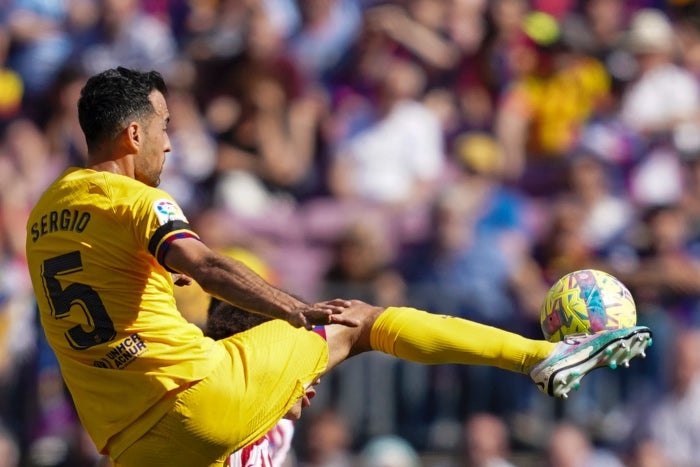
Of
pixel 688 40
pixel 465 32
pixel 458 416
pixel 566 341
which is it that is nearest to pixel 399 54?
pixel 465 32

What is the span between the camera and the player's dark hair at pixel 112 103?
641 cm

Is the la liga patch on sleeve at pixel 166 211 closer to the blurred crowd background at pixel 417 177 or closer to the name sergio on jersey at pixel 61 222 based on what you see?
the name sergio on jersey at pixel 61 222

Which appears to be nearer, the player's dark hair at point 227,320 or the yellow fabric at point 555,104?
the player's dark hair at point 227,320

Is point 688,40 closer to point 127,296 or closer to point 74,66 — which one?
point 74,66

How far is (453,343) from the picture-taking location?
677 cm

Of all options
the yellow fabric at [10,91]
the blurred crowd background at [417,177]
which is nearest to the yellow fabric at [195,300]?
the blurred crowd background at [417,177]

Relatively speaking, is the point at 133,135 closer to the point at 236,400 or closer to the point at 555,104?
the point at 236,400

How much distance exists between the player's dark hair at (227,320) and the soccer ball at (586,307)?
1469mm

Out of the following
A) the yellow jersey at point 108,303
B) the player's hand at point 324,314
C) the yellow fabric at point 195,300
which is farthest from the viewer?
the yellow fabric at point 195,300

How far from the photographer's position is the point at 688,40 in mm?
13734

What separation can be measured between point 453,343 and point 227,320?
127 centimetres

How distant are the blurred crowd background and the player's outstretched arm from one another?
4.49 m

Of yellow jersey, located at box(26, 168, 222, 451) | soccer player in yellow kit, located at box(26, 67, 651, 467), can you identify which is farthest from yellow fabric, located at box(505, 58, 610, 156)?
yellow jersey, located at box(26, 168, 222, 451)

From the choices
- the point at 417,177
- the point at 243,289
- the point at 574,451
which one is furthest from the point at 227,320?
the point at 417,177
